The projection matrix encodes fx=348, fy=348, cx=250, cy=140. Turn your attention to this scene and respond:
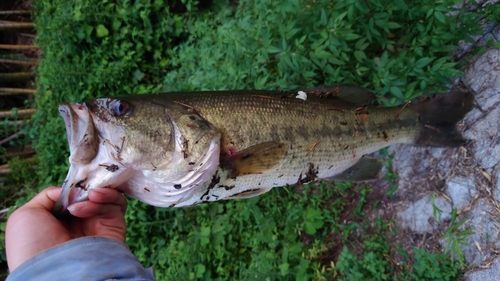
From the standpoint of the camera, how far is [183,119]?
1.98 metres

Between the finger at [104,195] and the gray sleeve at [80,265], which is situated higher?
the finger at [104,195]

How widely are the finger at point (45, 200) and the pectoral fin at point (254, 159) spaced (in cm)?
102

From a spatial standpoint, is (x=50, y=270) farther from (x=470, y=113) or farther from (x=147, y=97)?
(x=470, y=113)

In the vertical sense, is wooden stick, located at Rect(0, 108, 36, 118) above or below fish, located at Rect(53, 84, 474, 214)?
below

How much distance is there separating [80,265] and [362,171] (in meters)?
1.95

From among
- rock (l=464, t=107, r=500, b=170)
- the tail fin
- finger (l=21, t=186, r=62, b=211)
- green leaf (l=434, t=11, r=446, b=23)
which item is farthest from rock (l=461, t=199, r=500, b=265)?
finger (l=21, t=186, r=62, b=211)

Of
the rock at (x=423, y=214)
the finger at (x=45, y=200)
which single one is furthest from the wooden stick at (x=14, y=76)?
the rock at (x=423, y=214)

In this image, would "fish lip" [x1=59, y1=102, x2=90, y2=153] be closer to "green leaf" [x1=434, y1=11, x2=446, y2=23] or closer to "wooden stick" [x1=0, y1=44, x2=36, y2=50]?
"green leaf" [x1=434, y1=11, x2=446, y2=23]

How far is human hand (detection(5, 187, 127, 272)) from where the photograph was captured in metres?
1.77

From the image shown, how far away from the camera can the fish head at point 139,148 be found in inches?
69.4

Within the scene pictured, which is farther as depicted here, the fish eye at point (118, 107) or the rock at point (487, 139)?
the rock at point (487, 139)

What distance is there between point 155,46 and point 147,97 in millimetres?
3635

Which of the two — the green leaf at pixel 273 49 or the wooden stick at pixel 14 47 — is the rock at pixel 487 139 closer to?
the green leaf at pixel 273 49

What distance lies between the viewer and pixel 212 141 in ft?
6.36
